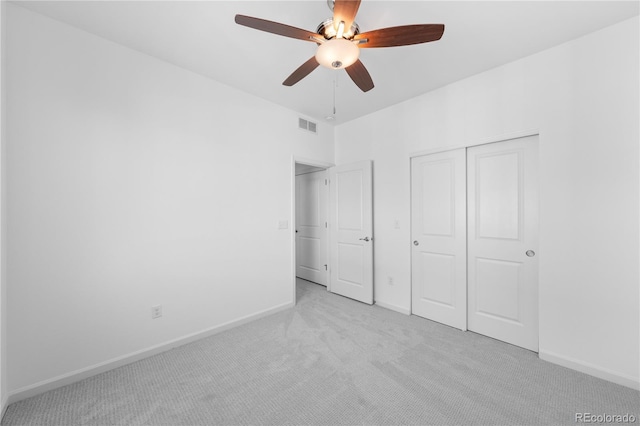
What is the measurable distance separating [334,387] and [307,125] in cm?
318

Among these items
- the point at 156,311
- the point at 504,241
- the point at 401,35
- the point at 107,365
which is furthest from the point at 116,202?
the point at 504,241

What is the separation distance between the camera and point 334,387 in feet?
6.52

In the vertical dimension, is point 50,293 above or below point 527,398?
above

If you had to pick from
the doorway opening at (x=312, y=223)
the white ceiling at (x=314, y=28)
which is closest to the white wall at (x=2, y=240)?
the white ceiling at (x=314, y=28)

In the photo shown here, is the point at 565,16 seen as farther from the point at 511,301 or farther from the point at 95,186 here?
the point at 95,186

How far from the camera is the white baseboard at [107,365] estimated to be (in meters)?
1.88

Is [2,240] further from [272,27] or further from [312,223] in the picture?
[312,223]

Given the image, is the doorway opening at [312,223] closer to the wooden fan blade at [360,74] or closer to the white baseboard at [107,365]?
the white baseboard at [107,365]

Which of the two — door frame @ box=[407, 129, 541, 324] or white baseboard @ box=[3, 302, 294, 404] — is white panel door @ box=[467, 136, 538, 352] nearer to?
door frame @ box=[407, 129, 541, 324]

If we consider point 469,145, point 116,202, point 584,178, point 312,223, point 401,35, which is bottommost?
point 312,223

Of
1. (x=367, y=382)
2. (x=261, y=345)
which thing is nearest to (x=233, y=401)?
(x=261, y=345)

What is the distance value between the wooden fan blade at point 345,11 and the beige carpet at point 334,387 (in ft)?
7.86

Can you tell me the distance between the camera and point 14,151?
184cm

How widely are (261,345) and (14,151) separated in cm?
244
